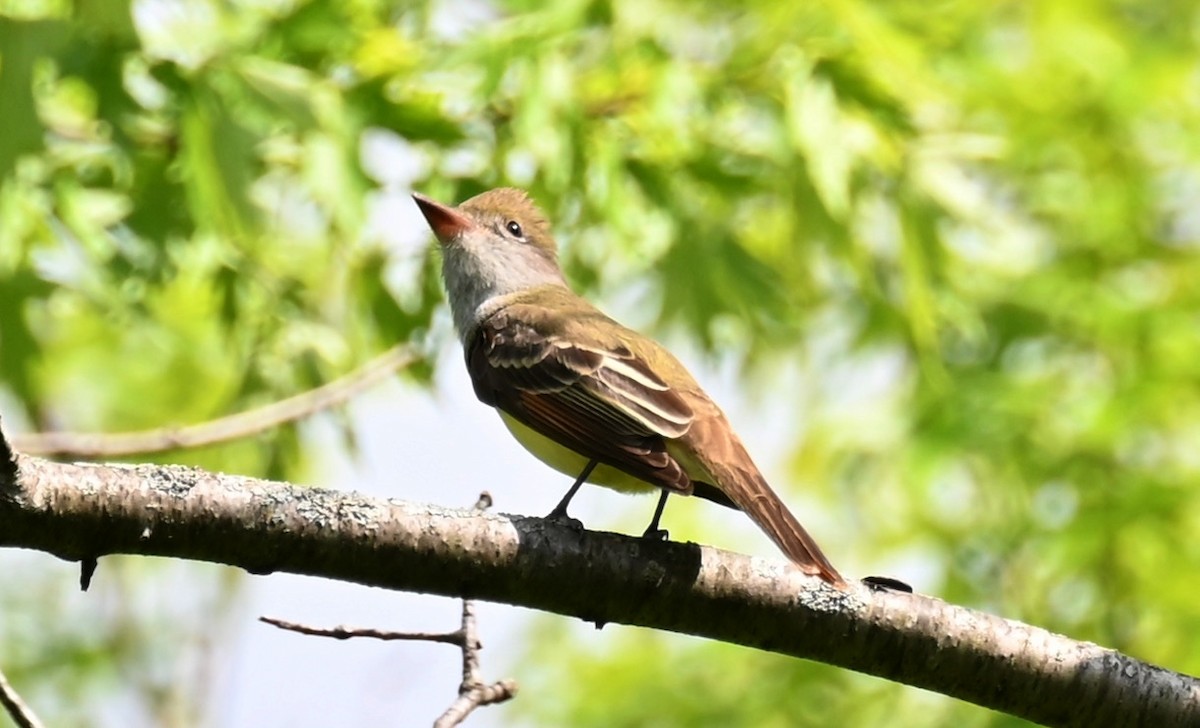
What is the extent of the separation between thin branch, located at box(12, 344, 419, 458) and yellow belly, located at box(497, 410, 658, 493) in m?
0.61

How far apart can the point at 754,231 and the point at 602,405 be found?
2.99 m

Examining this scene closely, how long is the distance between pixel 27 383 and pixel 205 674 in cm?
546

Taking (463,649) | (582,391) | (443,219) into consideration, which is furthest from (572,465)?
(443,219)

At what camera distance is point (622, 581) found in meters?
3.39

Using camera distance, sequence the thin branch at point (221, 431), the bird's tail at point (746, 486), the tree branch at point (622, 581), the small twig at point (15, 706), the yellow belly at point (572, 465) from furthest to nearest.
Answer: the thin branch at point (221, 431) < the yellow belly at point (572, 465) < the bird's tail at point (746, 486) < the tree branch at point (622, 581) < the small twig at point (15, 706)

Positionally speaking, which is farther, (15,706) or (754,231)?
(754,231)

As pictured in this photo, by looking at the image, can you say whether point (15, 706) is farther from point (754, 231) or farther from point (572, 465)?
point (754, 231)

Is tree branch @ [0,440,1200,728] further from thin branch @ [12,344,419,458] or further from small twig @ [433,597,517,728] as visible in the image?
thin branch @ [12,344,419,458]

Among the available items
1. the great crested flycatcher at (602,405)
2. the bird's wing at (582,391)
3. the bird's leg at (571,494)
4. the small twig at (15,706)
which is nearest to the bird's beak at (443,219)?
the great crested flycatcher at (602,405)

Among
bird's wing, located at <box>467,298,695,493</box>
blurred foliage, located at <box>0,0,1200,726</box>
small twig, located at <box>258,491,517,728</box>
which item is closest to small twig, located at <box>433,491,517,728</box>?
small twig, located at <box>258,491,517,728</box>

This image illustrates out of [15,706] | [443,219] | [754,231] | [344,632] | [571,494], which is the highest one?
[754,231]

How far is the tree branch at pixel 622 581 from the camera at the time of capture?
294cm

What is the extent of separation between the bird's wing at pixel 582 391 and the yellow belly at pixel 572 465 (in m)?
0.11

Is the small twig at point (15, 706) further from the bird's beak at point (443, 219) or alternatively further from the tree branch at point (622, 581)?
the bird's beak at point (443, 219)
